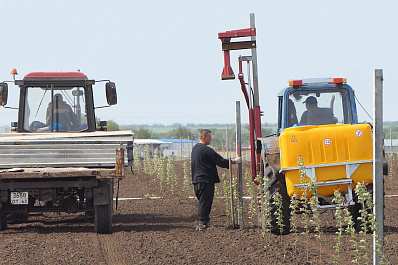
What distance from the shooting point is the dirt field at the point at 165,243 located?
28.9 ft

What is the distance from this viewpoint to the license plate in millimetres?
11141

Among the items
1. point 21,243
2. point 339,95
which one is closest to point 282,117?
point 339,95

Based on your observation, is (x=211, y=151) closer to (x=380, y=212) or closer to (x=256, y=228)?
(x=256, y=228)

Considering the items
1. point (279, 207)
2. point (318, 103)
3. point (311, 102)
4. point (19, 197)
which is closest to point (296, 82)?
point (311, 102)

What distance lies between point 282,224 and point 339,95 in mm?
2760

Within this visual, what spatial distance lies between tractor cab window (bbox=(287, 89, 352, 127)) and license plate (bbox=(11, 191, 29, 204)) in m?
4.35

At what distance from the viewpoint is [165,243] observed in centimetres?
999

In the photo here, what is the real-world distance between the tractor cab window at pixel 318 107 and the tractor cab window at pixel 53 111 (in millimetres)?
4397

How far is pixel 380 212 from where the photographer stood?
21.1ft

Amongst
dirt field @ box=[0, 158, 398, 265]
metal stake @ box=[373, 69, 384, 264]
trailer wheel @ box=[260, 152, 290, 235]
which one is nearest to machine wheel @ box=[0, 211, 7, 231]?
dirt field @ box=[0, 158, 398, 265]

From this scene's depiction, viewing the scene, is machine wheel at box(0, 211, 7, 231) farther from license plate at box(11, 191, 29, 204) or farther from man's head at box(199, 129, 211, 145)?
man's head at box(199, 129, 211, 145)

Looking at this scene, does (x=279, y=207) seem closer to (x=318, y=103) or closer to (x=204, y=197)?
(x=204, y=197)

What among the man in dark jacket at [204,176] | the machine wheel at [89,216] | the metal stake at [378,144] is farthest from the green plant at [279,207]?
the machine wheel at [89,216]

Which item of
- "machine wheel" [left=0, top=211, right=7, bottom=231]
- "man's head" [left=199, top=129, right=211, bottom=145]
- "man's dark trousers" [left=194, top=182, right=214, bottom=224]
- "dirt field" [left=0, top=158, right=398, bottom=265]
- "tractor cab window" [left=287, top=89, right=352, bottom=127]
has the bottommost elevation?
"dirt field" [left=0, top=158, right=398, bottom=265]
